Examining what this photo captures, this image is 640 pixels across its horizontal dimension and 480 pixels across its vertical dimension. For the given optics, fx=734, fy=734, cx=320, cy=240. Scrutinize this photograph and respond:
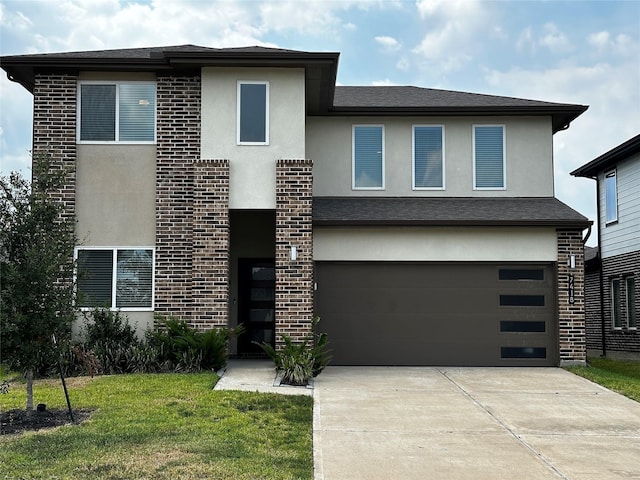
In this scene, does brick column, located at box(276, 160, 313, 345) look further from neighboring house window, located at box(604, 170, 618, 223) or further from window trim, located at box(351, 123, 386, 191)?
neighboring house window, located at box(604, 170, 618, 223)

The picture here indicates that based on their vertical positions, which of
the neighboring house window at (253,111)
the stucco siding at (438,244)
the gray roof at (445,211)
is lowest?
the stucco siding at (438,244)

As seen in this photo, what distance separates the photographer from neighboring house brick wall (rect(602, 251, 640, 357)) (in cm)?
1892

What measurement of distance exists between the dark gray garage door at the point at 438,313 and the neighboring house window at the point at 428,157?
224cm

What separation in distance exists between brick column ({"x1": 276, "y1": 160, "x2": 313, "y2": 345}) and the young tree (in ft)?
16.6

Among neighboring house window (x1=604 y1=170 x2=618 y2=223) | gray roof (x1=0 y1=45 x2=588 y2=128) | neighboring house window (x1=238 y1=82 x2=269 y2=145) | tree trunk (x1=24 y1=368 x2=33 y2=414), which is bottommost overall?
tree trunk (x1=24 y1=368 x2=33 y2=414)

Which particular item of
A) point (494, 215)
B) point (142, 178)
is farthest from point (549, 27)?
point (142, 178)

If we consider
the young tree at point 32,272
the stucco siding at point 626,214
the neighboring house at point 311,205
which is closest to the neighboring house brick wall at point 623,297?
the stucco siding at point 626,214

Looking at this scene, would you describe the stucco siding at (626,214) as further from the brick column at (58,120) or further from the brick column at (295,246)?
the brick column at (58,120)

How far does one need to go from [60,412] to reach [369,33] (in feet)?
42.1

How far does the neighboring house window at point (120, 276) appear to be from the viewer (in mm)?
14383

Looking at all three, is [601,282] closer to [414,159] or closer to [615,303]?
[615,303]

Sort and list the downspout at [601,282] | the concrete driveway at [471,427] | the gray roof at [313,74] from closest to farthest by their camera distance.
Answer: the concrete driveway at [471,427]
the gray roof at [313,74]
the downspout at [601,282]

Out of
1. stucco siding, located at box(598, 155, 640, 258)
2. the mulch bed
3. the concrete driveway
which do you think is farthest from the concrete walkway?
stucco siding, located at box(598, 155, 640, 258)

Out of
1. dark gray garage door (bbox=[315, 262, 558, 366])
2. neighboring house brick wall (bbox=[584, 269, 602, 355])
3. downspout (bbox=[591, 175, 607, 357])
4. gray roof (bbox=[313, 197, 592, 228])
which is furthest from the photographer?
neighboring house brick wall (bbox=[584, 269, 602, 355])
